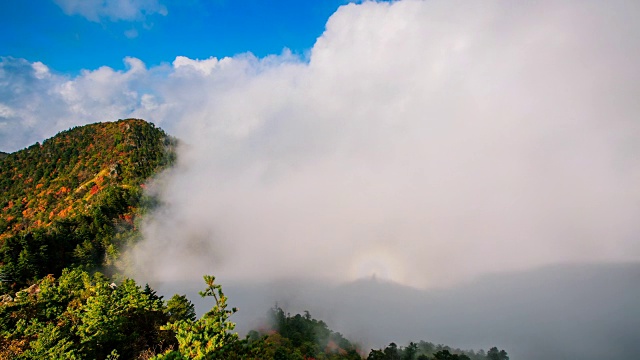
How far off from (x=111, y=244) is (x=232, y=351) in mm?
180338

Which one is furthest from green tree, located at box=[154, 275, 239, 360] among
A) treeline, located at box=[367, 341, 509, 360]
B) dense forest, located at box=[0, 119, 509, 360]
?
treeline, located at box=[367, 341, 509, 360]

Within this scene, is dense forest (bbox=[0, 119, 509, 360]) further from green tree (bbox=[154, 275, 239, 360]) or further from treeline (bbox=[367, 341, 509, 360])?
treeline (bbox=[367, 341, 509, 360])

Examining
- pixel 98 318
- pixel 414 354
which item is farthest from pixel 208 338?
pixel 414 354

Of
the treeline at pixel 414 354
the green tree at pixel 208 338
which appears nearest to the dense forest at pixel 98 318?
the green tree at pixel 208 338

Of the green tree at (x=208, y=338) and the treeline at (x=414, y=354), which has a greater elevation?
the green tree at (x=208, y=338)

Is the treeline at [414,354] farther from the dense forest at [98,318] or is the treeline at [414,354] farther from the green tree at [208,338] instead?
the green tree at [208,338]

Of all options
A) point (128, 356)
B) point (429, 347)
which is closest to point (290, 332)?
point (429, 347)

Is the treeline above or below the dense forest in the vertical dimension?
below

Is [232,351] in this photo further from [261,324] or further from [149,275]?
[149,275]

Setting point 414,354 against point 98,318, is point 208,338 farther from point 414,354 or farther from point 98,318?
point 414,354

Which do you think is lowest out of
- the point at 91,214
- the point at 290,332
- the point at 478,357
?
the point at 478,357

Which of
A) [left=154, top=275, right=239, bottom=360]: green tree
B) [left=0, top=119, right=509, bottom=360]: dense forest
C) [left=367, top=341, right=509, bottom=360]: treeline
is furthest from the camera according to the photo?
[left=367, top=341, right=509, bottom=360]: treeline

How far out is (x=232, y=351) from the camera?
2914cm

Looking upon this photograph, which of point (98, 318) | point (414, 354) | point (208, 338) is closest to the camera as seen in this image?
point (208, 338)
